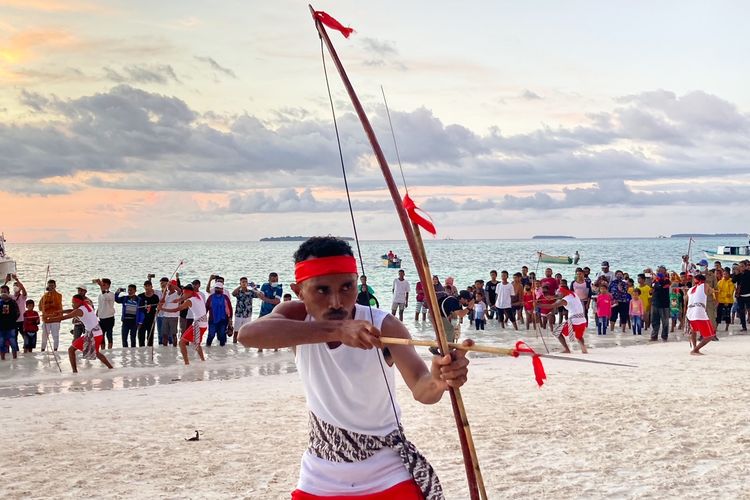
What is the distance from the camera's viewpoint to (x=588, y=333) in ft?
79.1

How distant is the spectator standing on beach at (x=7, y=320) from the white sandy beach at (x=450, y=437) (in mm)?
5383

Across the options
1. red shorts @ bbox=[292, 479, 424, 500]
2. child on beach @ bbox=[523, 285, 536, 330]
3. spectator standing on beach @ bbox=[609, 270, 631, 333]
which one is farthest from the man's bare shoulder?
spectator standing on beach @ bbox=[609, 270, 631, 333]

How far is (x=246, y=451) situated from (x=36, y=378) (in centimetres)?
889

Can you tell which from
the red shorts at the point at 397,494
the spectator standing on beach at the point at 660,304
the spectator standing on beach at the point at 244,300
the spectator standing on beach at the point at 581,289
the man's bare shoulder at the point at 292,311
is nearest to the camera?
the red shorts at the point at 397,494

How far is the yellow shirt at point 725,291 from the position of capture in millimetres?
22984

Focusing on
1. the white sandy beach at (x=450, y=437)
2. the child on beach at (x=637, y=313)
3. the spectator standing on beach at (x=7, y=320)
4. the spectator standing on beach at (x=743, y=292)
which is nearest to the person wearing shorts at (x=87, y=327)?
the white sandy beach at (x=450, y=437)

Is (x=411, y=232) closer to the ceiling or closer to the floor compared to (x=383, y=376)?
closer to the ceiling

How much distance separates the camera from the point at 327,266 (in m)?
3.42

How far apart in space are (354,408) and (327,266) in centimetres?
60

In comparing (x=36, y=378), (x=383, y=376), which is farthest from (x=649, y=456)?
(x=36, y=378)

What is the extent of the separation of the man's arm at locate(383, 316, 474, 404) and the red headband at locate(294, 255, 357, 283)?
0.94 feet

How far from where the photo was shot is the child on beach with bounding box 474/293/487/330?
2442cm

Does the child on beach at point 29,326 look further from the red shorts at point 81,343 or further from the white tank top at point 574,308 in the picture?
the white tank top at point 574,308

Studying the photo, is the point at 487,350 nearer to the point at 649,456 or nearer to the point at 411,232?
the point at 411,232
